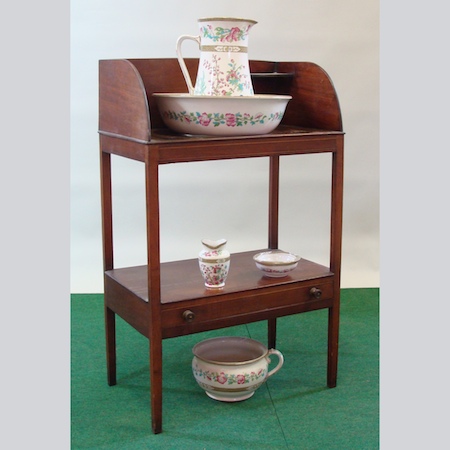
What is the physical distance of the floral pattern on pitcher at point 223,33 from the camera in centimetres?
252

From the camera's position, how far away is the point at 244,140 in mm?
2488

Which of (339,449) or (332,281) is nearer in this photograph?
(339,449)

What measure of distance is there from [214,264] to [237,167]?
1407mm

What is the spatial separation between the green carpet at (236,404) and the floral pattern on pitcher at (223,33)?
110 centimetres

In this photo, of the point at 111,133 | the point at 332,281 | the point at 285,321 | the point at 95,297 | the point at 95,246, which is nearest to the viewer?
the point at 111,133

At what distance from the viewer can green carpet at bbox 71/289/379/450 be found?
2.48m

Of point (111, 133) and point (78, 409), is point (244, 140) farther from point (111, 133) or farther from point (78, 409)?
point (78, 409)

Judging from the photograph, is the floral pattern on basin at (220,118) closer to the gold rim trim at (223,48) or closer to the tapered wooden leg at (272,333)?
the gold rim trim at (223,48)

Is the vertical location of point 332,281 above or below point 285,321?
above

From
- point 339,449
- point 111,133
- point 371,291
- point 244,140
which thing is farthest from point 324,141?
point 371,291

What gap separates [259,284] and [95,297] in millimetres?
1272

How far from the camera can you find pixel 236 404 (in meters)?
2.69

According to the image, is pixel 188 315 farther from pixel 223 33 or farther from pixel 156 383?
pixel 223 33

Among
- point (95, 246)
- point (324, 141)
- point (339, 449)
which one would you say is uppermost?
point (324, 141)
